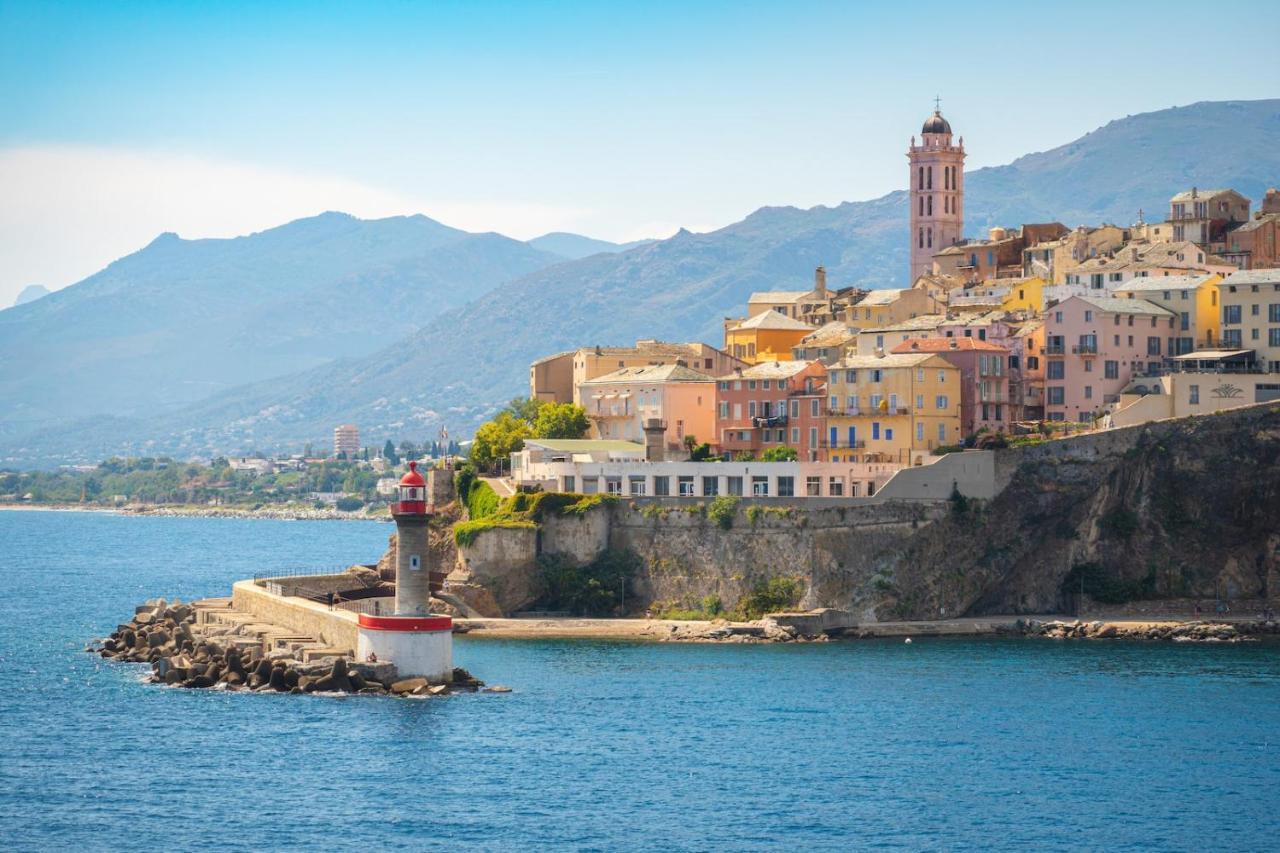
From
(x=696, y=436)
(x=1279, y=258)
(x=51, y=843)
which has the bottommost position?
(x=51, y=843)

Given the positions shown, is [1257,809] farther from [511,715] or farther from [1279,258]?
[1279,258]

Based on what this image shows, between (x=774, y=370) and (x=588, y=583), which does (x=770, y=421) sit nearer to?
(x=774, y=370)

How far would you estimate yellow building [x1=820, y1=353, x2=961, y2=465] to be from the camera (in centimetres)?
8800

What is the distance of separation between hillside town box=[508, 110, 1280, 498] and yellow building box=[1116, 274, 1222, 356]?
84 millimetres

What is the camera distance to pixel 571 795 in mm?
52625

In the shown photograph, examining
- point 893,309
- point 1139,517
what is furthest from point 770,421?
point 1139,517

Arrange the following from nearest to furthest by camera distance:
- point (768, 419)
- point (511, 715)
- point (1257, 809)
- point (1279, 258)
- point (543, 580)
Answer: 1. point (1257, 809)
2. point (511, 715)
3. point (543, 580)
4. point (768, 419)
5. point (1279, 258)

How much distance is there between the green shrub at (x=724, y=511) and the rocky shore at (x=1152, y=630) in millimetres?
11752

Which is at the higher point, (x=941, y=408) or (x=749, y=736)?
(x=941, y=408)

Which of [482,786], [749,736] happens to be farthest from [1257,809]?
[482,786]

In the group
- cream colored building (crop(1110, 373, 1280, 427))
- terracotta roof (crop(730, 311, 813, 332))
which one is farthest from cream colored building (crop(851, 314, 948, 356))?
cream colored building (crop(1110, 373, 1280, 427))

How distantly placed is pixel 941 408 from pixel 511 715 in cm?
3216

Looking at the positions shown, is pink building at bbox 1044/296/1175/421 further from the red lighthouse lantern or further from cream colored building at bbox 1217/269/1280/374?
the red lighthouse lantern

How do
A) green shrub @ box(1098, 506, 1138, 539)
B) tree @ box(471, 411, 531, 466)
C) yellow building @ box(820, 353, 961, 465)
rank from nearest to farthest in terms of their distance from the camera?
green shrub @ box(1098, 506, 1138, 539), yellow building @ box(820, 353, 961, 465), tree @ box(471, 411, 531, 466)
